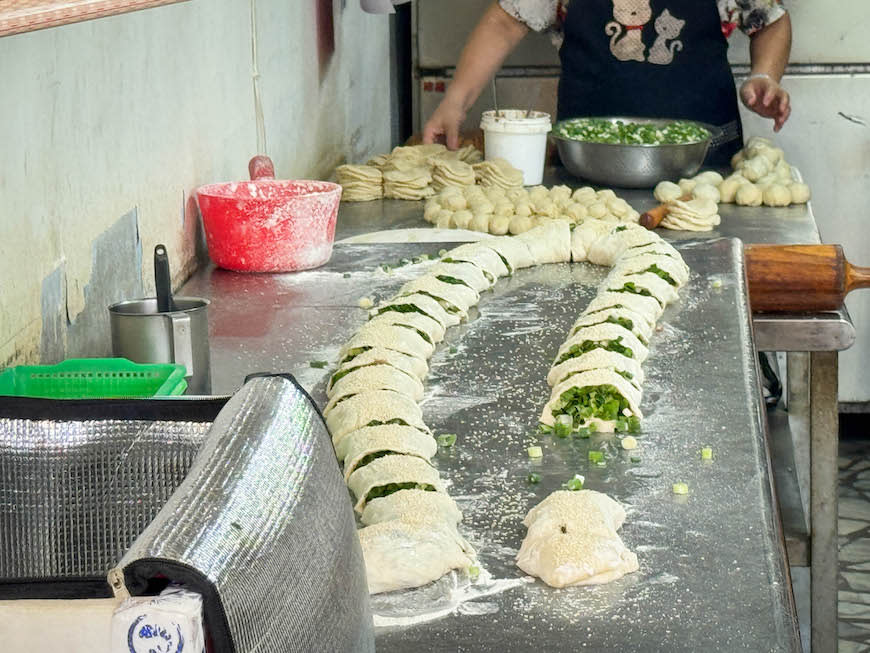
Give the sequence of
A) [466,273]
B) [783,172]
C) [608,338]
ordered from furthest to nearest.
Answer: [783,172] < [466,273] < [608,338]

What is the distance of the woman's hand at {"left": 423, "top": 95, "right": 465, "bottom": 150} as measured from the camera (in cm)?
465

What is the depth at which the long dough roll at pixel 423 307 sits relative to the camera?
2629mm

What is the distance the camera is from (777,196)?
4012 mm

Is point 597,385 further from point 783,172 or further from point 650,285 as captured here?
point 783,172

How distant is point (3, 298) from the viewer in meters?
1.80

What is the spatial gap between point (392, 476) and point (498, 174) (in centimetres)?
241

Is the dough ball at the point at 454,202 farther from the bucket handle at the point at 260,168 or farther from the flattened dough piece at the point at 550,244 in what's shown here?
the bucket handle at the point at 260,168

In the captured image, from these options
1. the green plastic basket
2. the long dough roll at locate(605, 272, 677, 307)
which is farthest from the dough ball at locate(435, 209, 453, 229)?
the green plastic basket

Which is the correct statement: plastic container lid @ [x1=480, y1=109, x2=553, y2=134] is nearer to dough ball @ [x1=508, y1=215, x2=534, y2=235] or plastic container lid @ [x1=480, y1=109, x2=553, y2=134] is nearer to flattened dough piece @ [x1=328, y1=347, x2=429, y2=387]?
dough ball @ [x1=508, y1=215, x2=534, y2=235]

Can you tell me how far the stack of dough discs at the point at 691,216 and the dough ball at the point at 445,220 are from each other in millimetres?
692

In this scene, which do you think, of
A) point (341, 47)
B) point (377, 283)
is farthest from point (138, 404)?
point (341, 47)

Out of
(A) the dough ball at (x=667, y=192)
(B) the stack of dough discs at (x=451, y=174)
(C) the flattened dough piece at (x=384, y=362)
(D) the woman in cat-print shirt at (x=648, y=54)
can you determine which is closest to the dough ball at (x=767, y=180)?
(A) the dough ball at (x=667, y=192)

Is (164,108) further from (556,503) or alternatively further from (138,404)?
(138,404)

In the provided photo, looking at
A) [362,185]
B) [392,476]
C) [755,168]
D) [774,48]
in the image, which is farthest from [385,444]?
[774,48]
